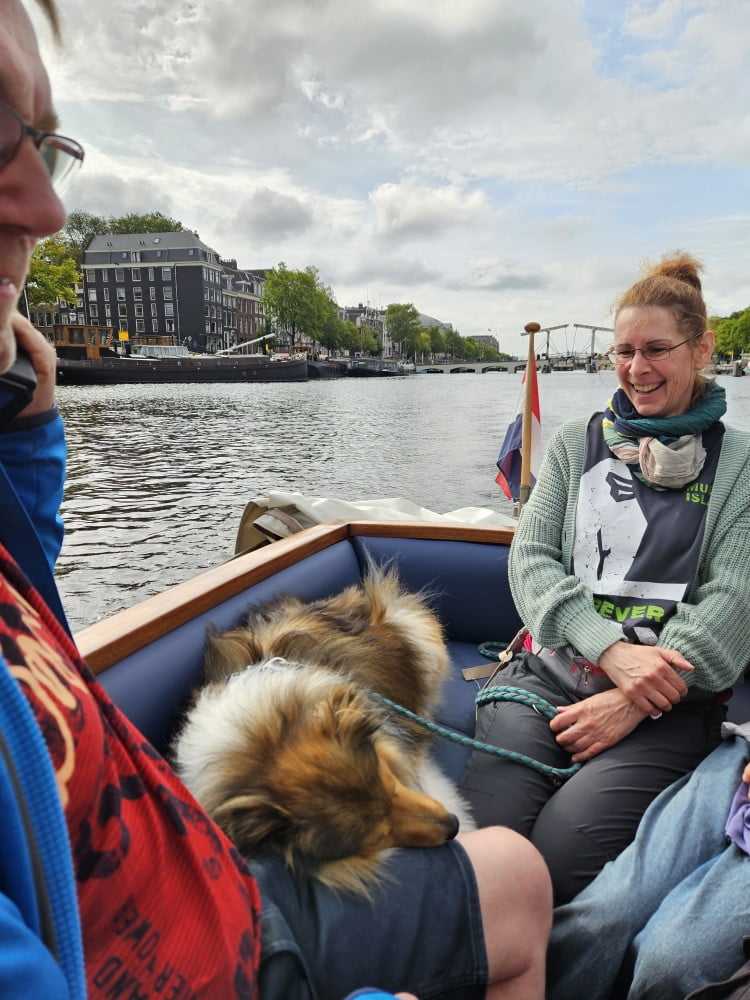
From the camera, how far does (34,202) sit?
0.76m

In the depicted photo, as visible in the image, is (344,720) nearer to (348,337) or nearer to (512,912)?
(512,912)

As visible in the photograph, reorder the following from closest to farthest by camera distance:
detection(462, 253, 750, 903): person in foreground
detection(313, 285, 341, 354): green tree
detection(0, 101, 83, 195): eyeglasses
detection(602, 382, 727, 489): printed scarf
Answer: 1. detection(0, 101, 83, 195): eyeglasses
2. detection(462, 253, 750, 903): person in foreground
3. detection(602, 382, 727, 489): printed scarf
4. detection(313, 285, 341, 354): green tree

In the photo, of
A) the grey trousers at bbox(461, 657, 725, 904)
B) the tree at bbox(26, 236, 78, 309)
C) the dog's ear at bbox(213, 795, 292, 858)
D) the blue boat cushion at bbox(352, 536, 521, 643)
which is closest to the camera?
the dog's ear at bbox(213, 795, 292, 858)

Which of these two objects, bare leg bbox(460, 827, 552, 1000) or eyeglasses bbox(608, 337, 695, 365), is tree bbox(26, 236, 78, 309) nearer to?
eyeglasses bbox(608, 337, 695, 365)

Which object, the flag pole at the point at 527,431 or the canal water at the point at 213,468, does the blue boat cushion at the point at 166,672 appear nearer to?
the canal water at the point at 213,468

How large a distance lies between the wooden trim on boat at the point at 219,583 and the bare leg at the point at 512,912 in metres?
1.07

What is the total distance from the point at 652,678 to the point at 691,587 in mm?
336

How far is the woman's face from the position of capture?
2.09 metres

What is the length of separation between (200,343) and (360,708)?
7005cm

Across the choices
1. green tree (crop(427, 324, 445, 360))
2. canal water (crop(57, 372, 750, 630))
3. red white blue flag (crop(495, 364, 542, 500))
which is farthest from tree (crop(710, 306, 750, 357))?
red white blue flag (crop(495, 364, 542, 500))

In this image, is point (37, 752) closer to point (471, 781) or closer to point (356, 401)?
point (471, 781)

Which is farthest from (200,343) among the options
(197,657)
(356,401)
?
(197,657)

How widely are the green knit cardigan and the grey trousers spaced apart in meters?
0.15

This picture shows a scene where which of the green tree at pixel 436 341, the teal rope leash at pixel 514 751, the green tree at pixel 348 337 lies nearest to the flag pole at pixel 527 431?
the teal rope leash at pixel 514 751
